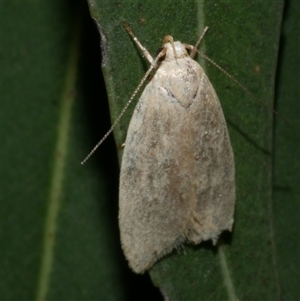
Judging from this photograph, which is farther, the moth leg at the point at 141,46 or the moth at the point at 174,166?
the moth at the point at 174,166

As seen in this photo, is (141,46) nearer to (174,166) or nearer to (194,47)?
(194,47)

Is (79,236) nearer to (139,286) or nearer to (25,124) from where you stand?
(139,286)

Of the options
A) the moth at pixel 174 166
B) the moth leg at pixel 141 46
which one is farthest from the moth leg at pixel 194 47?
the moth leg at pixel 141 46

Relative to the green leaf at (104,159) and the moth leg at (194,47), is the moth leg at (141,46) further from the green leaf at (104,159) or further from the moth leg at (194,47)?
the moth leg at (194,47)

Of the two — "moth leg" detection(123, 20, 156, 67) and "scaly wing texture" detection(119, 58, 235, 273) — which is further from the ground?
"moth leg" detection(123, 20, 156, 67)

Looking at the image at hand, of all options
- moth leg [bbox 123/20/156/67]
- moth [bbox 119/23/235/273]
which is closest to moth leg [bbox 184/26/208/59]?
moth [bbox 119/23/235/273]

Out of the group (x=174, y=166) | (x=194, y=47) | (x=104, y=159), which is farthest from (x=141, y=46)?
(x=104, y=159)

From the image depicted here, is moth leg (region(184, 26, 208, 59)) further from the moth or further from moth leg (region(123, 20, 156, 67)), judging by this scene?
moth leg (region(123, 20, 156, 67))
